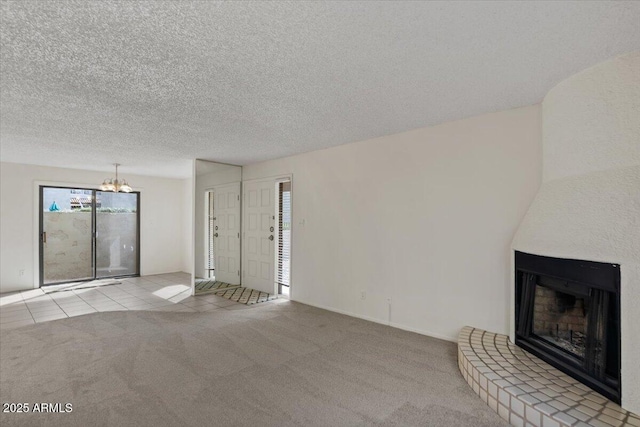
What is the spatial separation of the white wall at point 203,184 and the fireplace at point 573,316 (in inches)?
196

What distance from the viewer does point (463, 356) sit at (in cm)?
270

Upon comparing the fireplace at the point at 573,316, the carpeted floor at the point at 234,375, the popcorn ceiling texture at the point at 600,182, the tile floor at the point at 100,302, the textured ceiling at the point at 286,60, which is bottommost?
the tile floor at the point at 100,302

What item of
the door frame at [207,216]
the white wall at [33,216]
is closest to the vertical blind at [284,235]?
the door frame at [207,216]

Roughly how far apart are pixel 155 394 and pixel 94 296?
13.7ft

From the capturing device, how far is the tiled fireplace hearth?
184cm

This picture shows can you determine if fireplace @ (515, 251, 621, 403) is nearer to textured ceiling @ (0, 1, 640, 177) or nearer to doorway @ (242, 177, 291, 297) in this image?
textured ceiling @ (0, 1, 640, 177)

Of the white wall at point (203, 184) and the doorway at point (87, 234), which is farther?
the doorway at point (87, 234)

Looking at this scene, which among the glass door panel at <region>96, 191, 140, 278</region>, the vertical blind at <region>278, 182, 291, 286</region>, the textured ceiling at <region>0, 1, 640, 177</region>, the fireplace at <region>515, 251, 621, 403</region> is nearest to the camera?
the textured ceiling at <region>0, 1, 640, 177</region>

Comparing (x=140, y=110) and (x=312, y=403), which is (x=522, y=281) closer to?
(x=312, y=403)

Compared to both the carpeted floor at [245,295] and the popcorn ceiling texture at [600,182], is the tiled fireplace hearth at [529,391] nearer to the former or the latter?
the popcorn ceiling texture at [600,182]

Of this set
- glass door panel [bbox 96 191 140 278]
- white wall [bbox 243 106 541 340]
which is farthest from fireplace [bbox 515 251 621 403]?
glass door panel [bbox 96 191 140 278]

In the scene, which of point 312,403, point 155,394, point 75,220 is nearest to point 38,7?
point 155,394

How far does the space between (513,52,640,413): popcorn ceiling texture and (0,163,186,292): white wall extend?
7.74m

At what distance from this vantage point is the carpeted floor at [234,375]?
84.8 inches
